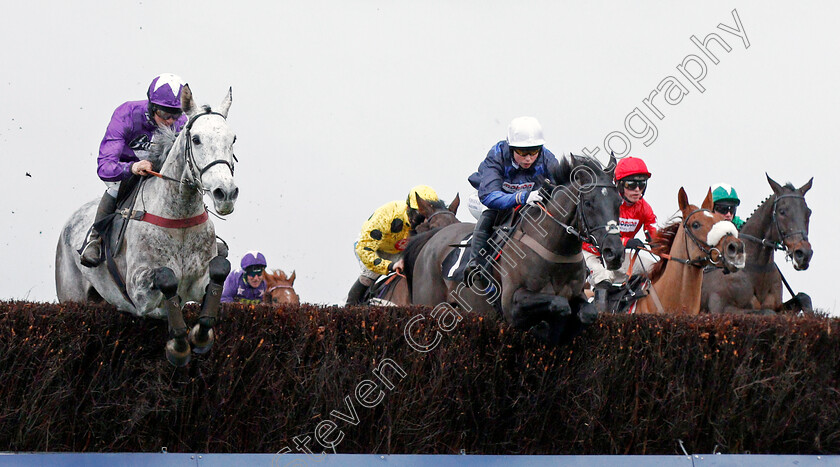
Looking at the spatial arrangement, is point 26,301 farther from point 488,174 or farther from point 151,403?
point 488,174

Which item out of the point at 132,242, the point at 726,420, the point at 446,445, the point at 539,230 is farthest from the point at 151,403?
the point at 726,420

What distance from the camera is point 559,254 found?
6.37 m

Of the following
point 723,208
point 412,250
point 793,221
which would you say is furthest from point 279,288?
point 793,221

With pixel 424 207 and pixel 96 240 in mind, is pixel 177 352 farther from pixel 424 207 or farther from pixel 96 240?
pixel 424 207

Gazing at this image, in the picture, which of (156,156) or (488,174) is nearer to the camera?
(156,156)

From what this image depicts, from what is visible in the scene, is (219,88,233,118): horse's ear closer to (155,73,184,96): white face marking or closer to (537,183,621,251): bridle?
(155,73,184,96): white face marking

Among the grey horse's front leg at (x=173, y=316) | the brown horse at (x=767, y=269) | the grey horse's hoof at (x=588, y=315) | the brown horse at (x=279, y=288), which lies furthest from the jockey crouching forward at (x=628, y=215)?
the brown horse at (x=279, y=288)

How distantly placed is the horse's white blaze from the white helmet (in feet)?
5.60

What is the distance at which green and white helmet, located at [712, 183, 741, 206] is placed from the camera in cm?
977

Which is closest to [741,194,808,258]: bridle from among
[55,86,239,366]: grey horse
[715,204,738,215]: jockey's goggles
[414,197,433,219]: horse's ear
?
[715,204,738,215]: jockey's goggles

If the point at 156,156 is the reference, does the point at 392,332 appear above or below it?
below

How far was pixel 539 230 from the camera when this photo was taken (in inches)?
255

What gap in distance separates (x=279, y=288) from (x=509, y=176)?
20.7 feet

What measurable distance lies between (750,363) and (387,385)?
2.17 m
